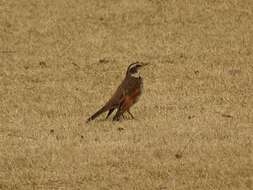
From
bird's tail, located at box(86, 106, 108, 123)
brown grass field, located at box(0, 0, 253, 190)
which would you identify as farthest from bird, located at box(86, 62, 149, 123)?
brown grass field, located at box(0, 0, 253, 190)

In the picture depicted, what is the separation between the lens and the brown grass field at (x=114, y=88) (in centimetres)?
1127

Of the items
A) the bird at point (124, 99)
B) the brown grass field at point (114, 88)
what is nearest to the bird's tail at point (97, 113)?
the bird at point (124, 99)

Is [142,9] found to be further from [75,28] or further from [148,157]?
[148,157]

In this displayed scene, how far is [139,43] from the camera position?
21.0 m

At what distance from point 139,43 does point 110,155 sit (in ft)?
30.5

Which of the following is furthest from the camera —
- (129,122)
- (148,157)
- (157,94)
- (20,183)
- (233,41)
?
(233,41)

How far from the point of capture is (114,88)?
1711 centimetres

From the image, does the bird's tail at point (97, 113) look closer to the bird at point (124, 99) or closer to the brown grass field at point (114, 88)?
the bird at point (124, 99)

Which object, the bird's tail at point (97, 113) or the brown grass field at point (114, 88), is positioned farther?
the bird's tail at point (97, 113)

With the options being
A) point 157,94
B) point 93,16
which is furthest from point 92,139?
point 93,16

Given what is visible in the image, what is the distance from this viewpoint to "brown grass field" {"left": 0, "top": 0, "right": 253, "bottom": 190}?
37.0 ft

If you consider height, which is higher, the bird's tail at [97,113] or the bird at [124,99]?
the bird at [124,99]

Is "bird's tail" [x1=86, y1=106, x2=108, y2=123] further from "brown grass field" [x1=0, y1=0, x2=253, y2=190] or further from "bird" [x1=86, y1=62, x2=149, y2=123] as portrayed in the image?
"brown grass field" [x1=0, y1=0, x2=253, y2=190]

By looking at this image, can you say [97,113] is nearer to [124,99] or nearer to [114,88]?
[124,99]
